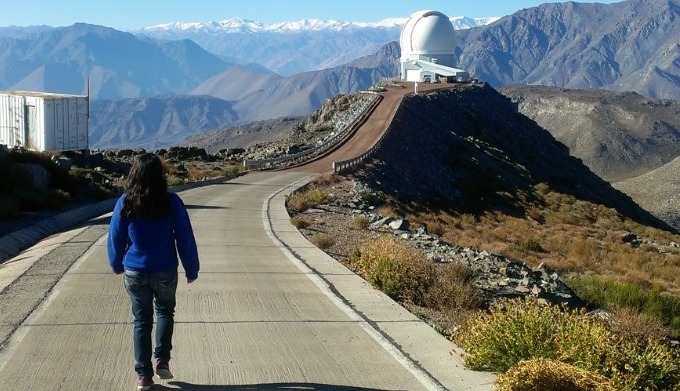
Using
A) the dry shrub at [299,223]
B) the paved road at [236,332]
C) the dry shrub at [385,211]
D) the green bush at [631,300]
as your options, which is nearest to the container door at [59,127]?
the dry shrub at [385,211]

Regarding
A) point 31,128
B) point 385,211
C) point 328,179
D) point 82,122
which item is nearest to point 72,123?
point 82,122

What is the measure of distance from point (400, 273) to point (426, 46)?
3251 inches

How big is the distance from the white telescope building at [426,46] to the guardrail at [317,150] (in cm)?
2473

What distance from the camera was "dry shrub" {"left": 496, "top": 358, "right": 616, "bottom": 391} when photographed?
19.8 ft

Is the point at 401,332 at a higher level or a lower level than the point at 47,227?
higher

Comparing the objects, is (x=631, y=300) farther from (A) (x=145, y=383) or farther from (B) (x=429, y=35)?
(B) (x=429, y=35)

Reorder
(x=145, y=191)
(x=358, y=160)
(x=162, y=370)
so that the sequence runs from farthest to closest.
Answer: (x=358, y=160) → (x=162, y=370) → (x=145, y=191)

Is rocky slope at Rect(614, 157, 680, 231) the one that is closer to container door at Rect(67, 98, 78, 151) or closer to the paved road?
Answer: container door at Rect(67, 98, 78, 151)

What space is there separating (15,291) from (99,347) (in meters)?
2.90

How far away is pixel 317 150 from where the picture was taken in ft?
156

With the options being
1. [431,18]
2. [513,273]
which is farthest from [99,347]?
[431,18]

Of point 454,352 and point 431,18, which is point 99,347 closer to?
point 454,352

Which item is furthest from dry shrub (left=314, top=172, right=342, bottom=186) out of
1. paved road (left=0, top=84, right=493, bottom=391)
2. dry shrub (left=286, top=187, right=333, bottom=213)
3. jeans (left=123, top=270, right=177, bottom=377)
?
jeans (left=123, top=270, right=177, bottom=377)

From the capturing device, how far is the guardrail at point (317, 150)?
41875 millimetres
